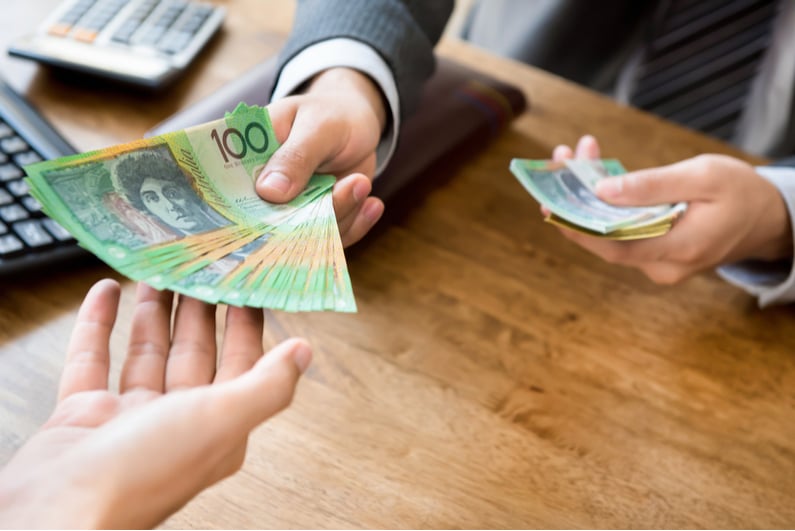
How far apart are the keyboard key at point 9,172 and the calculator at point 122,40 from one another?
27 cm

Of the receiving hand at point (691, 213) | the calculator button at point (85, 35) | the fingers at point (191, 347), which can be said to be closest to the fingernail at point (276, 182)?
the fingers at point (191, 347)

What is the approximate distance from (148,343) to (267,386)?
14 cm

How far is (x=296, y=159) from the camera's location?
707 millimetres

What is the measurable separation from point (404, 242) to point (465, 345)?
172 mm

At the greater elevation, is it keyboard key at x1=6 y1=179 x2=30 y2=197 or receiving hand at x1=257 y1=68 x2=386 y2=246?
receiving hand at x1=257 y1=68 x2=386 y2=246

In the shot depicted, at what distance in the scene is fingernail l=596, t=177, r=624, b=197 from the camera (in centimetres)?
85

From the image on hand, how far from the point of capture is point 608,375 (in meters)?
0.77

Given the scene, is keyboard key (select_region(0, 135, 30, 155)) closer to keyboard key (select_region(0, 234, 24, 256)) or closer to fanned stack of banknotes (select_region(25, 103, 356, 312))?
keyboard key (select_region(0, 234, 24, 256))

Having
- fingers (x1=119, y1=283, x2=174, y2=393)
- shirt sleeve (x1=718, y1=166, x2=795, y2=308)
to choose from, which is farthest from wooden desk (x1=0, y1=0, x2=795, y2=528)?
fingers (x1=119, y1=283, x2=174, y2=393)

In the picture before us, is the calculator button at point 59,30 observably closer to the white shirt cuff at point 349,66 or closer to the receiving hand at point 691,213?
the white shirt cuff at point 349,66

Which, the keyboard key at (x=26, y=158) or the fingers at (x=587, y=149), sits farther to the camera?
the fingers at (x=587, y=149)

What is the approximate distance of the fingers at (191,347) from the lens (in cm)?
54

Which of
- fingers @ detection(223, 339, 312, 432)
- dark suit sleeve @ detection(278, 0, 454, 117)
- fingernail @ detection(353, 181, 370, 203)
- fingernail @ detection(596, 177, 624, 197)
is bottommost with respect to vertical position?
fingernail @ detection(596, 177, 624, 197)

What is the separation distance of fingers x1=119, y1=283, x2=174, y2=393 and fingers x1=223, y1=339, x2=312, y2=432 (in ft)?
0.34
